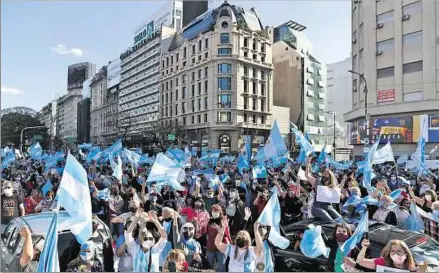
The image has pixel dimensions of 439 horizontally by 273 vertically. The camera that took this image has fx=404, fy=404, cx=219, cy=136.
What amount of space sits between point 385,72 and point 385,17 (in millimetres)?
4723

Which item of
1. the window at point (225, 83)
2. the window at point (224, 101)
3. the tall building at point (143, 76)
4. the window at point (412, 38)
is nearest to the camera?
the window at point (412, 38)

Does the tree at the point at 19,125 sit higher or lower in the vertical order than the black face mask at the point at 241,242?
higher

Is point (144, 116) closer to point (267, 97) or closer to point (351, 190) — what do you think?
point (267, 97)

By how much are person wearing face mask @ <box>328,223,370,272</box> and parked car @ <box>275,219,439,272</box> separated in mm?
240

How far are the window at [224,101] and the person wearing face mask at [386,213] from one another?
5663 cm

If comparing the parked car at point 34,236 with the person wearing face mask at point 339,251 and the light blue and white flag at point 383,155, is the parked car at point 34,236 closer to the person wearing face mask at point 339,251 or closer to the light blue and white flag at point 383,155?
the person wearing face mask at point 339,251

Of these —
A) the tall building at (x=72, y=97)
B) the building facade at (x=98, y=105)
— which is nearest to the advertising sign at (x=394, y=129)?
the building facade at (x=98, y=105)

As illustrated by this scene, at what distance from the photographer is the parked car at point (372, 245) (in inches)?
207

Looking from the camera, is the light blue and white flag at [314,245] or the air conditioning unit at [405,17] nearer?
the light blue and white flag at [314,245]

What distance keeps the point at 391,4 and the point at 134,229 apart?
35.2 metres

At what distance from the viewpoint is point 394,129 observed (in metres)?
33.6

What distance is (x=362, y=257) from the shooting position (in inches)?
181

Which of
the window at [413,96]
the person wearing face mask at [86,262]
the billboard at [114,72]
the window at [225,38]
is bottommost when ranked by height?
the person wearing face mask at [86,262]

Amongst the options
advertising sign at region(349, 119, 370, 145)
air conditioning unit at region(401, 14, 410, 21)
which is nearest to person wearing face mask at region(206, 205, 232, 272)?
advertising sign at region(349, 119, 370, 145)
